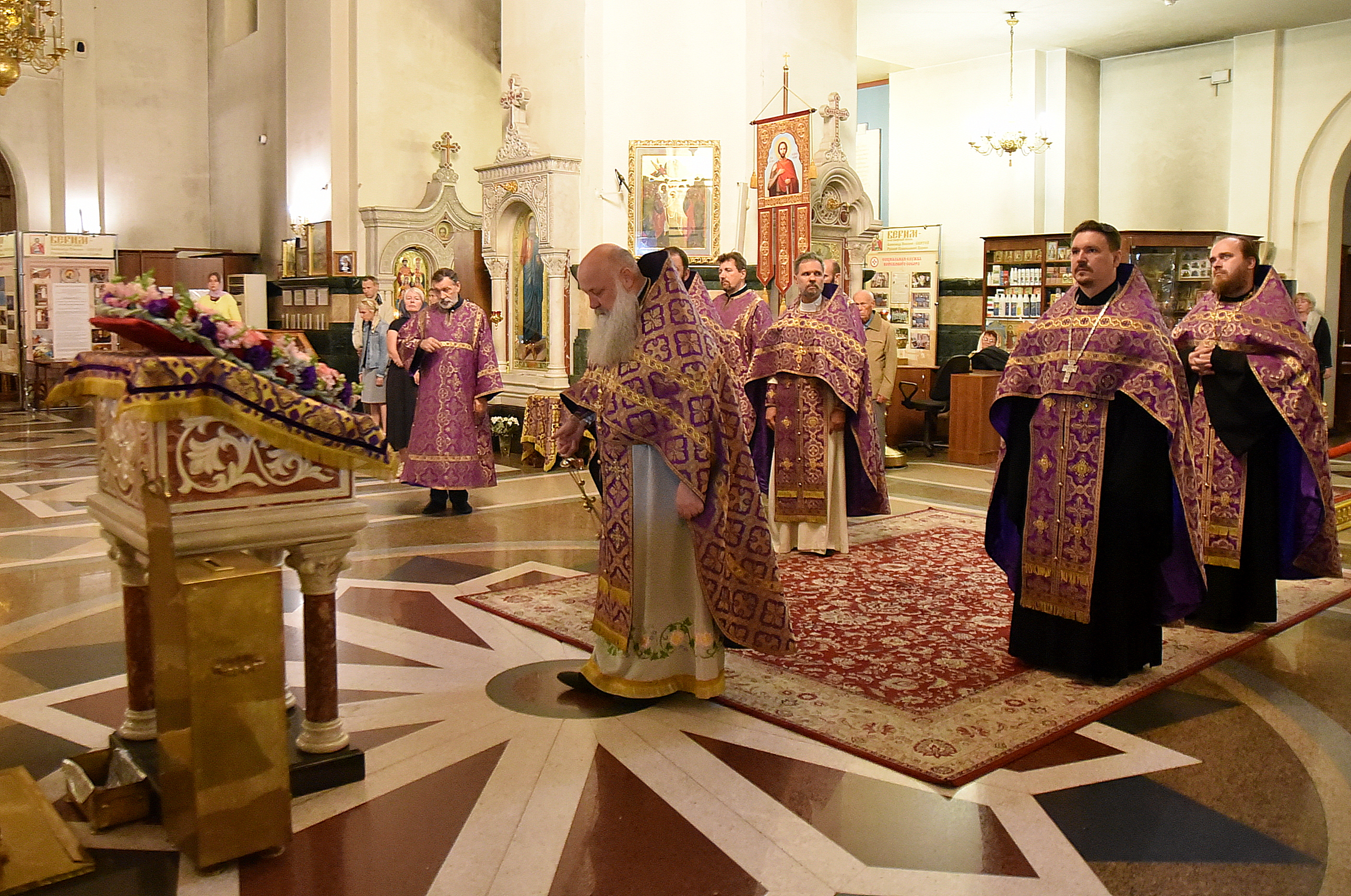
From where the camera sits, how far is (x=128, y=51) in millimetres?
18297

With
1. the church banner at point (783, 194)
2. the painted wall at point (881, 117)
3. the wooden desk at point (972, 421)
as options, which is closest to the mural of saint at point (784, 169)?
the church banner at point (783, 194)

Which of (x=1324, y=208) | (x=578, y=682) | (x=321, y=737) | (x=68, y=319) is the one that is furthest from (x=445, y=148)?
(x=321, y=737)

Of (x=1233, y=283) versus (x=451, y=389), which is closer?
(x=1233, y=283)

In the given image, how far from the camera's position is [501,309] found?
12.9 meters

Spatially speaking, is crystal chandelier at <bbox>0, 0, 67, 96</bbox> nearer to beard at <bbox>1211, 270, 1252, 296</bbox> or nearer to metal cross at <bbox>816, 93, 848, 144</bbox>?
metal cross at <bbox>816, 93, 848, 144</bbox>

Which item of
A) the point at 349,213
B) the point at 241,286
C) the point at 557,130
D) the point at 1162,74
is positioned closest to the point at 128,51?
the point at 241,286

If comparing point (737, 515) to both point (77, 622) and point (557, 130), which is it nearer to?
point (77, 622)

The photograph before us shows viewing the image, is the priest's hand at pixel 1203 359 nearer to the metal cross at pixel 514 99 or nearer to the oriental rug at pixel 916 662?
the oriental rug at pixel 916 662

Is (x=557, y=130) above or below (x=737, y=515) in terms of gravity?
above

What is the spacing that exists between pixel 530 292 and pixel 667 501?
894 cm

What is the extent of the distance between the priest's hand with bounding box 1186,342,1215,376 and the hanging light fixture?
10.7 metres

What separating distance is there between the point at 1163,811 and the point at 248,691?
8.36 feet

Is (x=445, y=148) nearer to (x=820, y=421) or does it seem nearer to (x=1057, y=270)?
(x=1057, y=270)

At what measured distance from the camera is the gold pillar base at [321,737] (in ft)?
11.3
